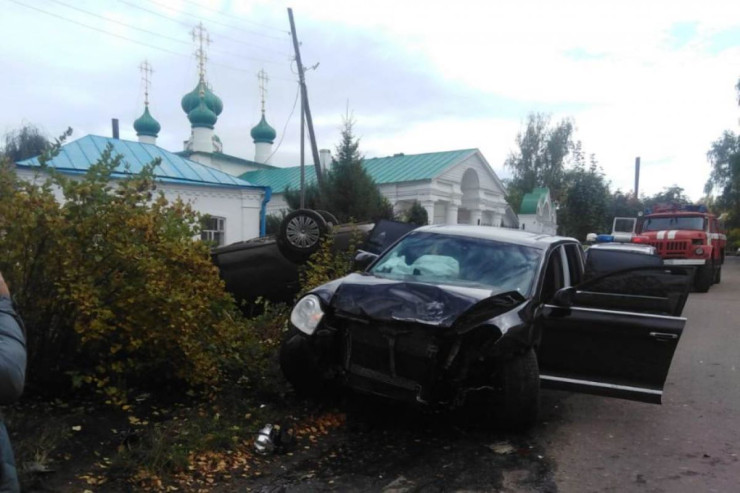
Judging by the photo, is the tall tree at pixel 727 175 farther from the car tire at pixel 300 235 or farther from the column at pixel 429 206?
the car tire at pixel 300 235

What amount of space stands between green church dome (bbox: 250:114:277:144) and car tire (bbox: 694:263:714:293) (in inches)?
1042

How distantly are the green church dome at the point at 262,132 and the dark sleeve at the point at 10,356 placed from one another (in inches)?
1378

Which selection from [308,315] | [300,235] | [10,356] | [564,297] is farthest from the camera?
[300,235]

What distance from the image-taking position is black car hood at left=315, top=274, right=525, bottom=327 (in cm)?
412

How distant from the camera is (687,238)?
50.8 feet

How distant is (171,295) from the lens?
441 cm

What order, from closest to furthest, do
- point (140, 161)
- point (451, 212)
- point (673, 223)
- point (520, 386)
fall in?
point (520, 386)
point (673, 223)
point (140, 161)
point (451, 212)

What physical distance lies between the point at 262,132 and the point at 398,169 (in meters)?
12.1

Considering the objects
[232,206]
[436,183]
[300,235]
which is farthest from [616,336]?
[436,183]

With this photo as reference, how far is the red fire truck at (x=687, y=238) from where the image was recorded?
15328mm

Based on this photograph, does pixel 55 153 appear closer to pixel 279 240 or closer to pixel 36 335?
pixel 36 335

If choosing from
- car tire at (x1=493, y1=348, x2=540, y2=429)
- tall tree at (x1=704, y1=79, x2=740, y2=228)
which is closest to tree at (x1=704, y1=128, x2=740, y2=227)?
A: tall tree at (x1=704, y1=79, x2=740, y2=228)

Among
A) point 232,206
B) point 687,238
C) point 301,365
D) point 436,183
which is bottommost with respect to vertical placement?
point 301,365

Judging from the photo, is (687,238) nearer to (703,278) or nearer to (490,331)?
(703,278)
